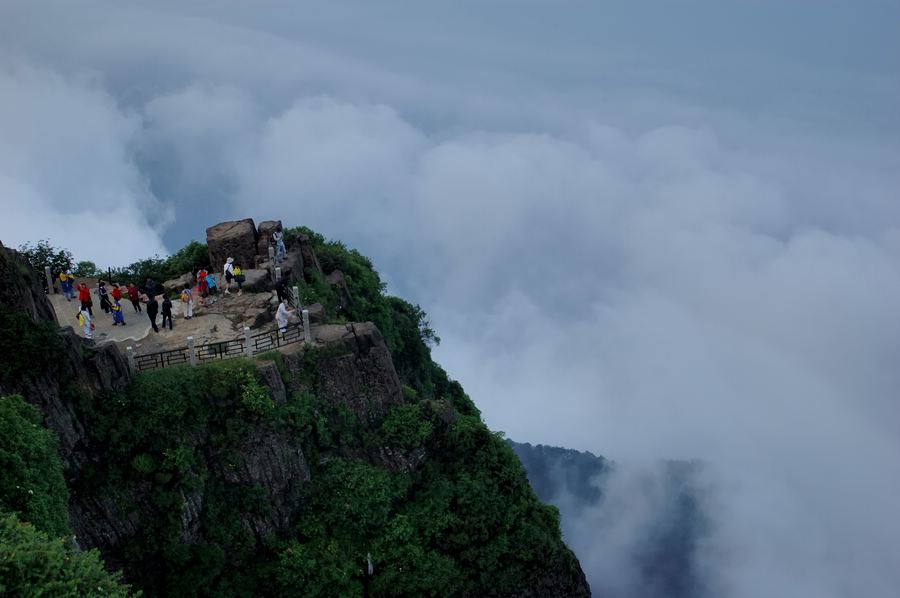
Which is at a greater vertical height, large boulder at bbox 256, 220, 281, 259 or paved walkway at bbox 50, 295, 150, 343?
large boulder at bbox 256, 220, 281, 259

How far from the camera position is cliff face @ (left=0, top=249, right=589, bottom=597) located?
25.5m

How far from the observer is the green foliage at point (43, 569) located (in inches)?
632

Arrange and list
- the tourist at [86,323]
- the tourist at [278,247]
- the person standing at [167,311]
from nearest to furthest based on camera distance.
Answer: the tourist at [86,323], the person standing at [167,311], the tourist at [278,247]

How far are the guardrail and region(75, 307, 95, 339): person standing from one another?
3.59 metres

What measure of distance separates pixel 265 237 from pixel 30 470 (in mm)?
20050

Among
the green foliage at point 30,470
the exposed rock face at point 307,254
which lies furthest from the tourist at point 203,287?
the green foliage at point 30,470

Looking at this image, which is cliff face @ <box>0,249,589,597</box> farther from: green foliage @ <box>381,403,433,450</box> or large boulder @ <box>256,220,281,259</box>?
large boulder @ <box>256,220,281,259</box>

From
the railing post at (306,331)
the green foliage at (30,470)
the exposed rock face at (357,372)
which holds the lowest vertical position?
the green foliage at (30,470)

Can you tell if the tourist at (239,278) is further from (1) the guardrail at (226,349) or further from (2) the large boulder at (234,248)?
(1) the guardrail at (226,349)

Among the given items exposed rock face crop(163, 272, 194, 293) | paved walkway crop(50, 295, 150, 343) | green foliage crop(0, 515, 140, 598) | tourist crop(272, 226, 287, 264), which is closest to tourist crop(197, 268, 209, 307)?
exposed rock face crop(163, 272, 194, 293)

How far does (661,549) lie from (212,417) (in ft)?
268

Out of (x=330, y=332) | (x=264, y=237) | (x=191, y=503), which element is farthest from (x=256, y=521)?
(x=264, y=237)

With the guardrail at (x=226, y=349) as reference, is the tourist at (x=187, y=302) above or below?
above

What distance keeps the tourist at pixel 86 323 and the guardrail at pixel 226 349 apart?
359 cm
